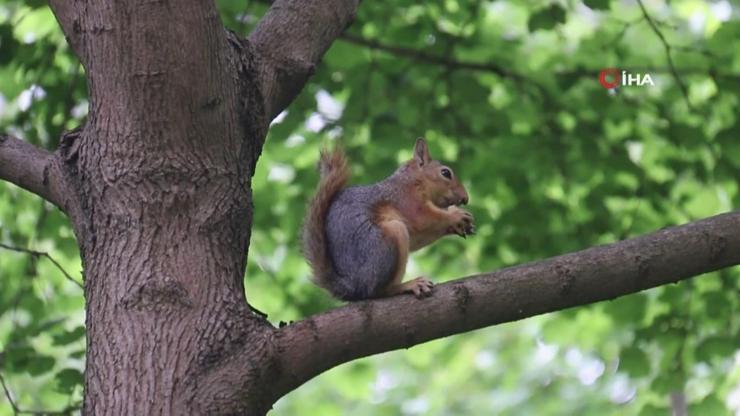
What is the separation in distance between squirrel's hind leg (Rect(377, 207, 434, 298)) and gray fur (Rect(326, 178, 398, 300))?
1 cm

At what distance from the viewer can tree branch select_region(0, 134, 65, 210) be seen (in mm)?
2521

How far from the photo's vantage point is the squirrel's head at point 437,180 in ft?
11.3

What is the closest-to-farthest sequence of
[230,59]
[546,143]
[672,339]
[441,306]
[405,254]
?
[441,306], [230,59], [405,254], [672,339], [546,143]

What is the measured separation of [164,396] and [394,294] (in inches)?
28.0

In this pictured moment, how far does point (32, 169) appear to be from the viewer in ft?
8.41

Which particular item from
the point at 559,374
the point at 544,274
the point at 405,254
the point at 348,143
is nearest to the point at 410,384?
the point at 559,374

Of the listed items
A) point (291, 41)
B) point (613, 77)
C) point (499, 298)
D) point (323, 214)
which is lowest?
point (499, 298)

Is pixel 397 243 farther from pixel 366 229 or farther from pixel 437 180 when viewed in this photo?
pixel 437 180

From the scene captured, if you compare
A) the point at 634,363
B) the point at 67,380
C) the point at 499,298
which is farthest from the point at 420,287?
A: the point at 634,363

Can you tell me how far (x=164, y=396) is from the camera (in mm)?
2166

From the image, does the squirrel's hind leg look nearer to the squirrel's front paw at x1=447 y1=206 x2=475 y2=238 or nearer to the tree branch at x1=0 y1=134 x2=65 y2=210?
the squirrel's front paw at x1=447 y1=206 x2=475 y2=238

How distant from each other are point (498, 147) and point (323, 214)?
2.16 metres

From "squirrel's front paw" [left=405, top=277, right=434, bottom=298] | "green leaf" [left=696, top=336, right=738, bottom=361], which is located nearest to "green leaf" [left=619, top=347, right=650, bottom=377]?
"green leaf" [left=696, top=336, right=738, bottom=361]

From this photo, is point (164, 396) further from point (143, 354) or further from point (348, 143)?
point (348, 143)
